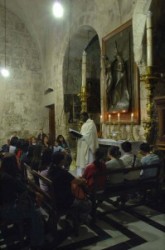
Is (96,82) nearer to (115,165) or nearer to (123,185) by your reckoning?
(115,165)

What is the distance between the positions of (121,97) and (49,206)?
4.32 meters

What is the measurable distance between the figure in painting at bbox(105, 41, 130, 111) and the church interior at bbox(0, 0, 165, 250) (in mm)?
27

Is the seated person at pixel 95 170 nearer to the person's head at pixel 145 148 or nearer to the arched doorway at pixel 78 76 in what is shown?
the person's head at pixel 145 148

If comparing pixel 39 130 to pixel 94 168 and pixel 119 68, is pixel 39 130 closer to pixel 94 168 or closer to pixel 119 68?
pixel 119 68

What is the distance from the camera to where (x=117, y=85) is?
22.8 ft

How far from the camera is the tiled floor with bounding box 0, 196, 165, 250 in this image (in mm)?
3002

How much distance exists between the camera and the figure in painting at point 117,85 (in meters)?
6.62

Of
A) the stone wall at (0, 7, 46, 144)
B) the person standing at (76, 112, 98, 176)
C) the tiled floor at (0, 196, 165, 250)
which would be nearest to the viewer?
the tiled floor at (0, 196, 165, 250)

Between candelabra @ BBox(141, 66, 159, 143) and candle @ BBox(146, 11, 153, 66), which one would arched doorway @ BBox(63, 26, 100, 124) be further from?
candle @ BBox(146, 11, 153, 66)

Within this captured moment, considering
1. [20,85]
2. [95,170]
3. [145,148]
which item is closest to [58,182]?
[95,170]

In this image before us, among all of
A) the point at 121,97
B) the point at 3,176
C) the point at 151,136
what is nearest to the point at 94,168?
the point at 3,176

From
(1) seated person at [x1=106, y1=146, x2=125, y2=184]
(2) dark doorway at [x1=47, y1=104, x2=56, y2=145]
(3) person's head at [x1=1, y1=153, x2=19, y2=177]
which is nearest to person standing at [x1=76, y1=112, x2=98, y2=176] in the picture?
(1) seated person at [x1=106, y1=146, x2=125, y2=184]

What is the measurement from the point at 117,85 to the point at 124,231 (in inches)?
173

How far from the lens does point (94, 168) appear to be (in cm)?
373
